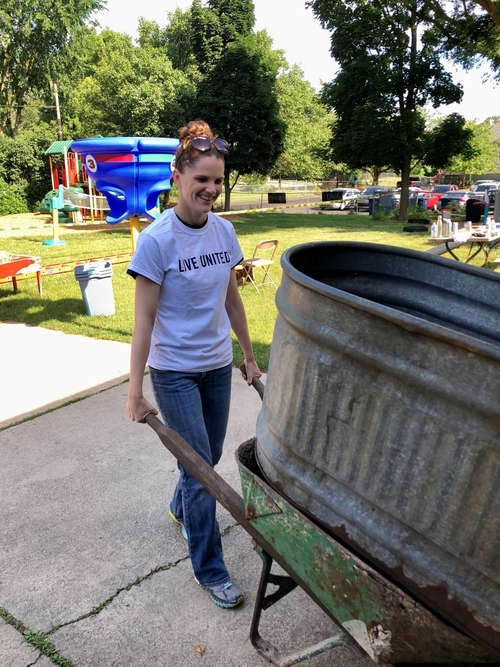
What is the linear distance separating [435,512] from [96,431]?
3.44 metres

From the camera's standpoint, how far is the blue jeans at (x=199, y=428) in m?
2.39

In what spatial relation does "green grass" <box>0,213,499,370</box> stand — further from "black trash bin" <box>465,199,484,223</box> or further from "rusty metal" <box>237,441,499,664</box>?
"rusty metal" <box>237,441,499,664</box>

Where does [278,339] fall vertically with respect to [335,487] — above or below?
above

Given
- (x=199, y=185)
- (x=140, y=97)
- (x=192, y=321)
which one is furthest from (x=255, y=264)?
(x=140, y=97)

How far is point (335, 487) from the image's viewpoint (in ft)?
4.73

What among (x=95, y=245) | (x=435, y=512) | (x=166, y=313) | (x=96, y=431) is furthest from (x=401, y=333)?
(x=95, y=245)

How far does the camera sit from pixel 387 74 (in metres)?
21.8

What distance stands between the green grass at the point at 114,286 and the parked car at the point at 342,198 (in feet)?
45.2

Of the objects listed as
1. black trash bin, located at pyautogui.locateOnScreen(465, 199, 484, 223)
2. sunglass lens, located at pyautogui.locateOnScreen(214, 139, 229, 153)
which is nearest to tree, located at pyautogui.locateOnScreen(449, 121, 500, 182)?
black trash bin, located at pyautogui.locateOnScreen(465, 199, 484, 223)

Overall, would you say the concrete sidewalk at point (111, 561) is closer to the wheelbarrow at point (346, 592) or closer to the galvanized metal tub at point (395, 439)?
the wheelbarrow at point (346, 592)

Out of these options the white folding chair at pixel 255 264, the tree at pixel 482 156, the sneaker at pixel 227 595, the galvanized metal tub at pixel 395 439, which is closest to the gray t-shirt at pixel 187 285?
the galvanized metal tub at pixel 395 439

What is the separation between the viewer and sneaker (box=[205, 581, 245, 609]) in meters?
2.52

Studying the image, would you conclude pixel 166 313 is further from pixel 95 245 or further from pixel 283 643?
pixel 95 245

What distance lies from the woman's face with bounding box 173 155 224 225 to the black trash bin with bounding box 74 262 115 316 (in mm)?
5614
